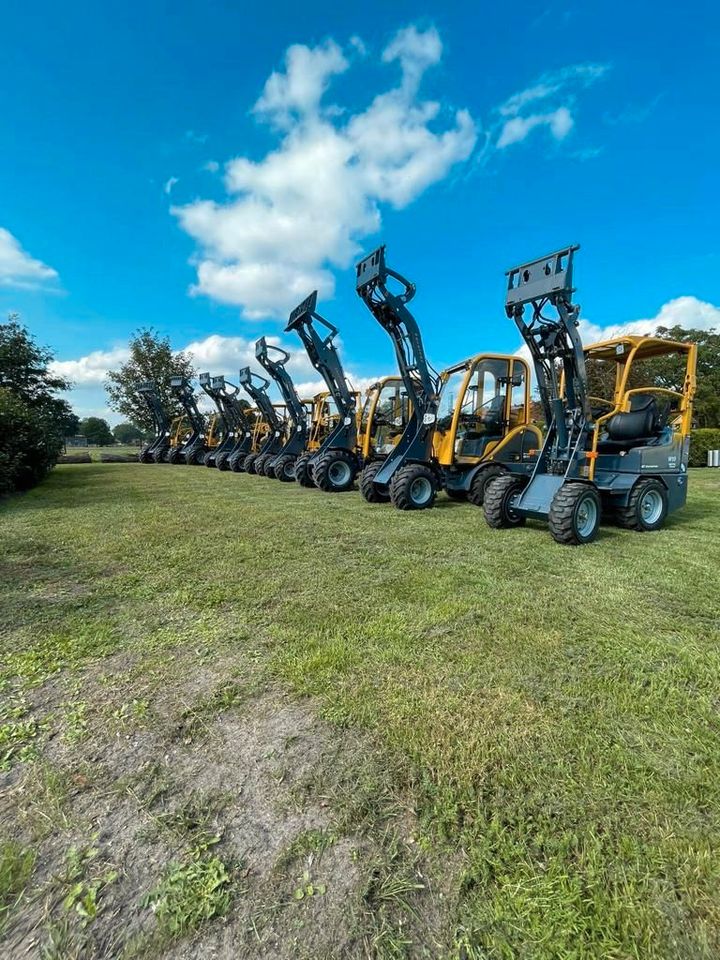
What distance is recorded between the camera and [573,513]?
488 cm

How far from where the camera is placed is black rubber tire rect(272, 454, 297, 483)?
13219 millimetres

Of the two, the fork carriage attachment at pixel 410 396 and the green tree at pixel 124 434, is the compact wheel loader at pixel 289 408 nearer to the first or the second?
the fork carriage attachment at pixel 410 396

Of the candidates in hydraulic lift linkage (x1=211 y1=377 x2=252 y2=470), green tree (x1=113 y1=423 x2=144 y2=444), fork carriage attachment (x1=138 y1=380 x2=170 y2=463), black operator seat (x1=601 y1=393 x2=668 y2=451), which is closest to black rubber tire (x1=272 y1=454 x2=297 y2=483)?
hydraulic lift linkage (x1=211 y1=377 x2=252 y2=470)

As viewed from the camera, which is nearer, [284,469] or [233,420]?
[284,469]

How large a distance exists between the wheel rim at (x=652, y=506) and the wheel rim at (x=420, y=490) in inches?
124

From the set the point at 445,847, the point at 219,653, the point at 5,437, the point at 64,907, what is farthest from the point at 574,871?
the point at 5,437

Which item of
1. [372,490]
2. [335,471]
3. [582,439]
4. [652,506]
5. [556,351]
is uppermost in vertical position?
[556,351]

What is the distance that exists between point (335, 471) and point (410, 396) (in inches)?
117

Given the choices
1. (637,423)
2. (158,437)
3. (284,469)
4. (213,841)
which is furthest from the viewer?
(158,437)

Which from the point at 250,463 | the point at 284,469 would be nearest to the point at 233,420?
the point at 250,463

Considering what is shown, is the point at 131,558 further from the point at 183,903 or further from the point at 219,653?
the point at 183,903

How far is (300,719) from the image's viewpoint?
198 centimetres

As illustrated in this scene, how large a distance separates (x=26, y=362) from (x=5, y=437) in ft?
47.5

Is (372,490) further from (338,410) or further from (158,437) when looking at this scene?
(158,437)
